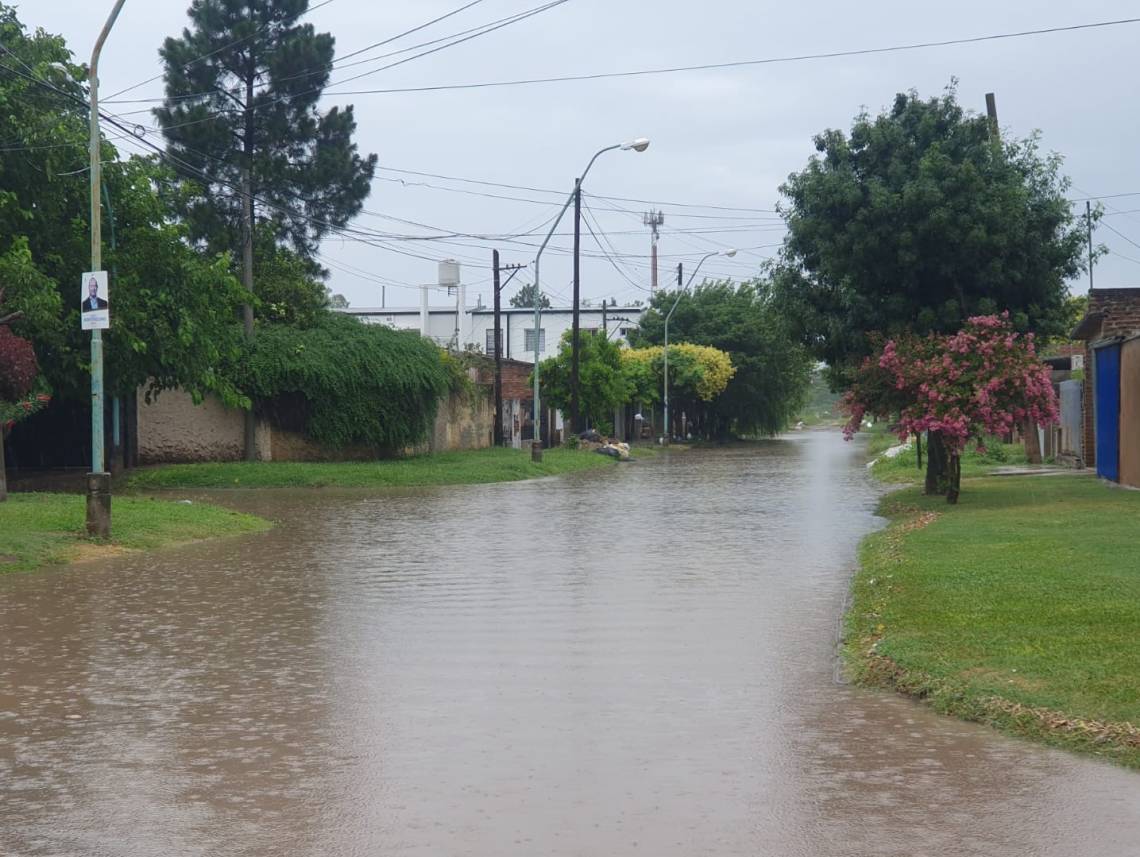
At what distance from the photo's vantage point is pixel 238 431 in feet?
128

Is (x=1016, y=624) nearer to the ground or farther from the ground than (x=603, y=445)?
nearer to the ground

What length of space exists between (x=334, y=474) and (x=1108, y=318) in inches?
705

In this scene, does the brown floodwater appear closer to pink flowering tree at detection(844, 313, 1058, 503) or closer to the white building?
pink flowering tree at detection(844, 313, 1058, 503)

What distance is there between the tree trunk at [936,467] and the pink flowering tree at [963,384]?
1.90m

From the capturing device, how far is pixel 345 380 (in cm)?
3866

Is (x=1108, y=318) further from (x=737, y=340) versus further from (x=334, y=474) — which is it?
(x=737, y=340)

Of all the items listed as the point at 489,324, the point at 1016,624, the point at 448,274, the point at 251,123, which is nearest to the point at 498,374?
the point at 251,123

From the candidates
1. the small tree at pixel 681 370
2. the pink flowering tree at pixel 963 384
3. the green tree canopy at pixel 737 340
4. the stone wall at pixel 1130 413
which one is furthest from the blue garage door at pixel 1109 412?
the green tree canopy at pixel 737 340

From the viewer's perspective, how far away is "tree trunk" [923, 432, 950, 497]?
83.1 feet

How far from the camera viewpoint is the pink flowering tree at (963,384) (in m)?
22.3

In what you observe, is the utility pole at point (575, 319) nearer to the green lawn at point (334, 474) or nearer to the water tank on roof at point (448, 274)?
the green lawn at point (334, 474)

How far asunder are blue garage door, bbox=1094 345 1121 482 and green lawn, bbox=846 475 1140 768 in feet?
24.7

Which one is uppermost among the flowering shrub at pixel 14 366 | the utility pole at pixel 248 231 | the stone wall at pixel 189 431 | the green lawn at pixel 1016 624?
the utility pole at pixel 248 231

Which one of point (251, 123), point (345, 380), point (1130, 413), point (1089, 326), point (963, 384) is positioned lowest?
point (1130, 413)
